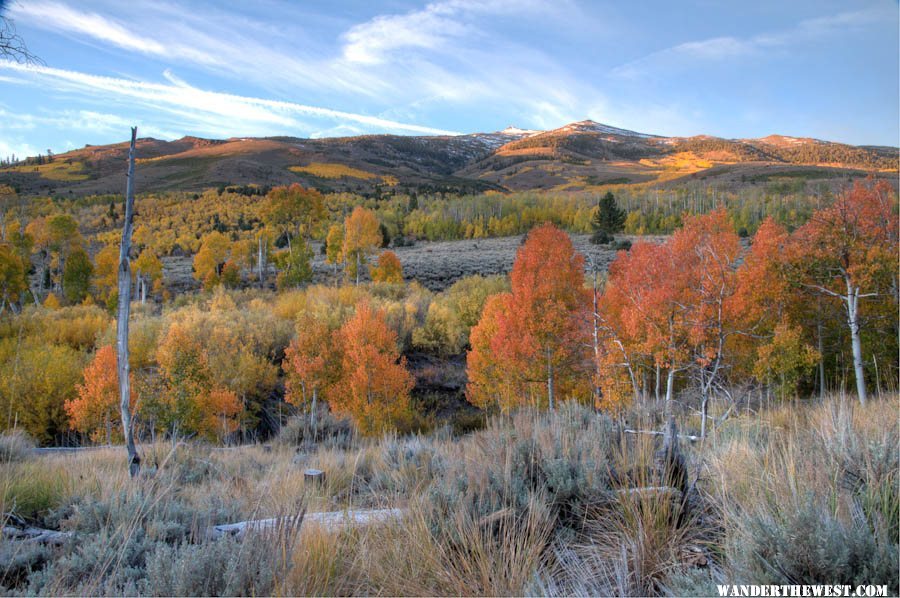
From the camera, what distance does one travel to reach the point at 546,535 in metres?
3.46

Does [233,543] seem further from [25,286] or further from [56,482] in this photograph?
[25,286]

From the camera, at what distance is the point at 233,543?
10.6ft

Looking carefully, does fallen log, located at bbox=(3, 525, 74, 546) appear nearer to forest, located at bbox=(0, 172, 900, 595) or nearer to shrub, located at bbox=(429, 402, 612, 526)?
forest, located at bbox=(0, 172, 900, 595)

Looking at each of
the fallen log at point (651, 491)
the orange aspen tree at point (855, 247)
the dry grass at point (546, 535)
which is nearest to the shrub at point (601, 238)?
the orange aspen tree at point (855, 247)

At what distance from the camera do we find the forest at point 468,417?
308 centimetres

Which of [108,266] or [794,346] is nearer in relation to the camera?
[794,346]

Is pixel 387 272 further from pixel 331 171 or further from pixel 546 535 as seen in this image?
pixel 331 171

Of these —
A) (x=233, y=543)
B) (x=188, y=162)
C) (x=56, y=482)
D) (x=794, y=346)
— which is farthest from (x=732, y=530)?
(x=188, y=162)

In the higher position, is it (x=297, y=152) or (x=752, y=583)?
(x=297, y=152)

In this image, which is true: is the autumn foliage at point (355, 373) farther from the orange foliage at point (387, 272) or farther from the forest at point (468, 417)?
the orange foliage at point (387, 272)

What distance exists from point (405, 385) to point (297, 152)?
Result: 186 metres

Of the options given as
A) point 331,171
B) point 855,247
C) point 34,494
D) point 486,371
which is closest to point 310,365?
point 486,371

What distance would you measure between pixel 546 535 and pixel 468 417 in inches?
1081

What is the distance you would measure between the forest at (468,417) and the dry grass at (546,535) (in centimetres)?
2
